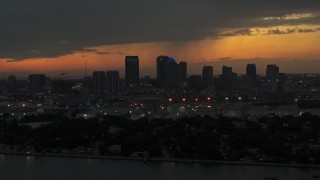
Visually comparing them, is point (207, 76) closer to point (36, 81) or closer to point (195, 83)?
point (195, 83)

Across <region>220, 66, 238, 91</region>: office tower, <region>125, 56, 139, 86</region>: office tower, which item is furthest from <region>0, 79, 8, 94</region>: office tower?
<region>220, 66, 238, 91</region>: office tower

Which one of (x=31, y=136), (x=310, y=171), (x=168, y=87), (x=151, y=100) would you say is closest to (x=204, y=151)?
(x=310, y=171)

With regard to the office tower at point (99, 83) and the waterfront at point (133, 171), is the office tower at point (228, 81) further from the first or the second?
the waterfront at point (133, 171)

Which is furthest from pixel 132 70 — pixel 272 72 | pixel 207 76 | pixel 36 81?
pixel 272 72

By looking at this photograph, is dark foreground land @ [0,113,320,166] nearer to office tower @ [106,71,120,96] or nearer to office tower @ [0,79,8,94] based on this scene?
office tower @ [106,71,120,96]

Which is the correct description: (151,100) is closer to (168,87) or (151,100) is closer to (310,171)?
(168,87)
